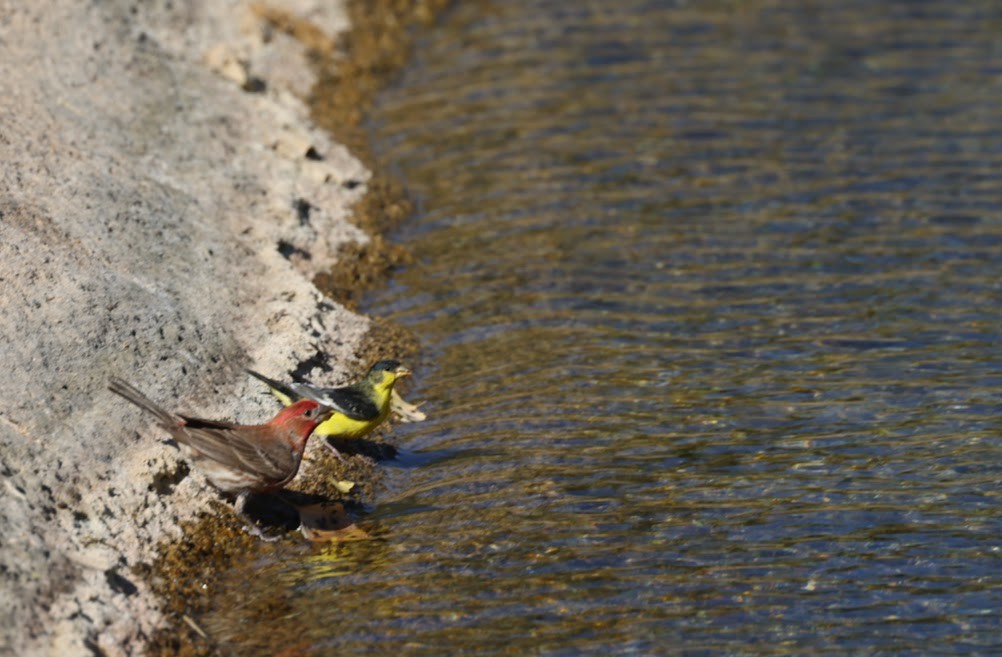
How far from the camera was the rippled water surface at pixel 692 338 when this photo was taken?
27.4ft

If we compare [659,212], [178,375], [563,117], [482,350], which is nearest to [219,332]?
[178,375]

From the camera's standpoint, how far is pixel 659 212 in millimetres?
14305

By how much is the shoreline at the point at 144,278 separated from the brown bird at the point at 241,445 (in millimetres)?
288

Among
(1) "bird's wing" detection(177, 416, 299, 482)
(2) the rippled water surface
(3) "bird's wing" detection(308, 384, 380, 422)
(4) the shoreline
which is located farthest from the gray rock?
(2) the rippled water surface

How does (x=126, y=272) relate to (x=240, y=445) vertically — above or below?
above

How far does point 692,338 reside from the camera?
11.8 metres

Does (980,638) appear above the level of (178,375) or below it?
below

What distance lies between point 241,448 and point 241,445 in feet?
0.08

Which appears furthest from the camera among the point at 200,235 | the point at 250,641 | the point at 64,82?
the point at 64,82

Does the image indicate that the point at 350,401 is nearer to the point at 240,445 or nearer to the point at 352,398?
the point at 352,398

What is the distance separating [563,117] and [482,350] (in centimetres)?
557

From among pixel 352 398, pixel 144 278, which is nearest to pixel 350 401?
pixel 352 398

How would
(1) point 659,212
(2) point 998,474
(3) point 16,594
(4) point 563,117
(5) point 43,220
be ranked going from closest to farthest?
(3) point 16,594 < (2) point 998,474 < (5) point 43,220 < (1) point 659,212 < (4) point 563,117

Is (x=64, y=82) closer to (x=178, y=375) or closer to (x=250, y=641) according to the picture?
(x=178, y=375)
